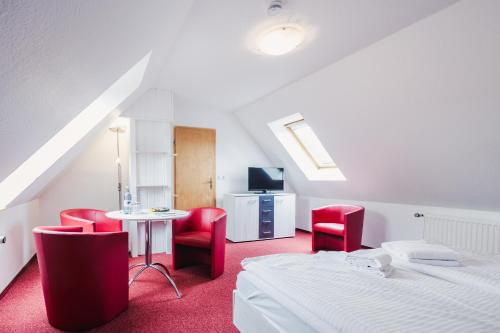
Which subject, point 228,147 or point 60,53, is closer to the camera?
point 60,53

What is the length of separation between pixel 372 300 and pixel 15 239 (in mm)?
3632

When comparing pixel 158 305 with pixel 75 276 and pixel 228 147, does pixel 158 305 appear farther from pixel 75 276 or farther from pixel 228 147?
pixel 228 147

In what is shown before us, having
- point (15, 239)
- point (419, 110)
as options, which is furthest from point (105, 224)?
point (419, 110)

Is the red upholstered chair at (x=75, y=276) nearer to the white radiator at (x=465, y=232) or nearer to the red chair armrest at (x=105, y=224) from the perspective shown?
the red chair armrest at (x=105, y=224)

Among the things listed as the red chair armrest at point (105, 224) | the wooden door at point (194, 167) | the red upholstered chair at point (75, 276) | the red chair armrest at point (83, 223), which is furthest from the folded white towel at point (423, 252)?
the wooden door at point (194, 167)

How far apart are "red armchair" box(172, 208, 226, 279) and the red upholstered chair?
1140 mm

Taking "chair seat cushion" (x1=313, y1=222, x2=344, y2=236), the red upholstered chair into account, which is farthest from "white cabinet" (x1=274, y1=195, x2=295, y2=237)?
the red upholstered chair

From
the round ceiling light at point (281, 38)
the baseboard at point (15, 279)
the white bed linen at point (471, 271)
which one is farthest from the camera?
the baseboard at point (15, 279)

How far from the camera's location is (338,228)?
12.5 ft

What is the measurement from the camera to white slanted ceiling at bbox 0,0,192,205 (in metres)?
0.89

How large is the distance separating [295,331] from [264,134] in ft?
13.4

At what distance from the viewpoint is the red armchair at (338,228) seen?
3.71 m

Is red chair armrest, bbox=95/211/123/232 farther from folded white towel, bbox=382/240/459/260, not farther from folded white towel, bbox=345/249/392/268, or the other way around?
folded white towel, bbox=382/240/459/260

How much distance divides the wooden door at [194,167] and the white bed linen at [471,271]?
11.3 ft
